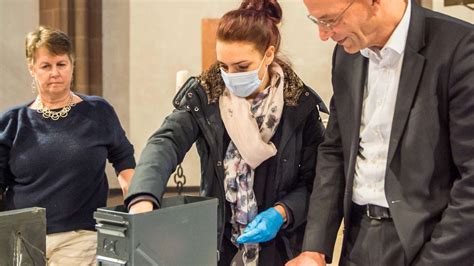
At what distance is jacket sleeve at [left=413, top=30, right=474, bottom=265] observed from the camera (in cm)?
160

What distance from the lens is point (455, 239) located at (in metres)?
1.60

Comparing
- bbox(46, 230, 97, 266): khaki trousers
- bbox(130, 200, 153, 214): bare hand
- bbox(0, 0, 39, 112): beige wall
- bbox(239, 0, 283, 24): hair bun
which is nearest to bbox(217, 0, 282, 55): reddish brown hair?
bbox(239, 0, 283, 24): hair bun

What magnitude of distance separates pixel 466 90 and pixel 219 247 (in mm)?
960

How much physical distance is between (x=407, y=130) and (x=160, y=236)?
721 mm

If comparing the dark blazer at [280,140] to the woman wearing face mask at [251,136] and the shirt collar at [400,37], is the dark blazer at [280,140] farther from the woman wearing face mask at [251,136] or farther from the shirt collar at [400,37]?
the shirt collar at [400,37]

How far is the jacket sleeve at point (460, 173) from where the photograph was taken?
160 cm

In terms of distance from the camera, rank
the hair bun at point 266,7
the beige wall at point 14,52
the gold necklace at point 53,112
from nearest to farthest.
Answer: the hair bun at point 266,7
the gold necklace at point 53,112
the beige wall at point 14,52

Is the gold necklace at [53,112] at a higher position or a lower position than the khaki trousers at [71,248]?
higher

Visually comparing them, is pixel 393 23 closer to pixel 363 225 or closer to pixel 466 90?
pixel 466 90

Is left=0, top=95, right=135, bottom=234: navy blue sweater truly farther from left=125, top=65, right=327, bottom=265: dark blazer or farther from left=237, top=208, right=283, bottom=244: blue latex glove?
left=237, top=208, right=283, bottom=244: blue latex glove

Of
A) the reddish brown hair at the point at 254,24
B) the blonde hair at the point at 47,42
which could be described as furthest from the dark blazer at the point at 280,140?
the blonde hair at the point at 47,42

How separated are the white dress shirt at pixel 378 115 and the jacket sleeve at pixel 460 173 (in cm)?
17

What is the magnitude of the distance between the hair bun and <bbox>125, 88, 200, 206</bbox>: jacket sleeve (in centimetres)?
44

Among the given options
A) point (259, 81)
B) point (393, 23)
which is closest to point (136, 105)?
point (259, 81)
